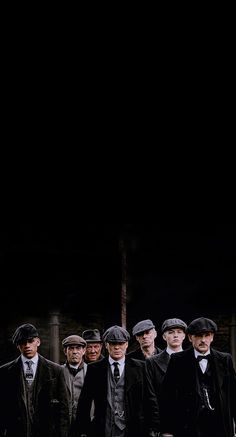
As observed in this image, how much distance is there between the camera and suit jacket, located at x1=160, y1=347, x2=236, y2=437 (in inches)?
226

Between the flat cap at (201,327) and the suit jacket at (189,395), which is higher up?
the flat cap at (201,327)

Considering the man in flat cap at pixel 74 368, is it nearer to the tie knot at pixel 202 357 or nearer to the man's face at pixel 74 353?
the man's face at pixel 74 353

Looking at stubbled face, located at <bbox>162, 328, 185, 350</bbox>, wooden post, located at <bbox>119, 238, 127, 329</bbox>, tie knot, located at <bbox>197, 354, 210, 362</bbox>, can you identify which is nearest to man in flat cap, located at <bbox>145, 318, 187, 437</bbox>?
stubbled face, located at <bbox>162, 328, 185, 350</bbox>

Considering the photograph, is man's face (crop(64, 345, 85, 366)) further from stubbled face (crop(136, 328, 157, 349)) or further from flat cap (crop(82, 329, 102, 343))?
stubbled face (crop(136, 328, 157, 349))

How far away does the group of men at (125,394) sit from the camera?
19.0ft

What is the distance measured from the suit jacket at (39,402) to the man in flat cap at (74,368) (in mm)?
685

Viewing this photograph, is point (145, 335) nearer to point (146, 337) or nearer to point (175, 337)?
point (146, 337)

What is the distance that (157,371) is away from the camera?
6605 millimetres

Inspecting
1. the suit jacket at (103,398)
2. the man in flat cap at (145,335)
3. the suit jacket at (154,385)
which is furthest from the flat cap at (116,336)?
the man in flat cap at (145,335)

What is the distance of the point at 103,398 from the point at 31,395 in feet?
2.22

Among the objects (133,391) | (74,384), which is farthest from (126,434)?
(74,384)

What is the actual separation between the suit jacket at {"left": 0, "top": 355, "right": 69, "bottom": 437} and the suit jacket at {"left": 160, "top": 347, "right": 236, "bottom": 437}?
3.13 ft

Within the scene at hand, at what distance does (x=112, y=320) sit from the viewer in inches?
498

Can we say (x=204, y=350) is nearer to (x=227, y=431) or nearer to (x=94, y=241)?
(x=227, y=431)
